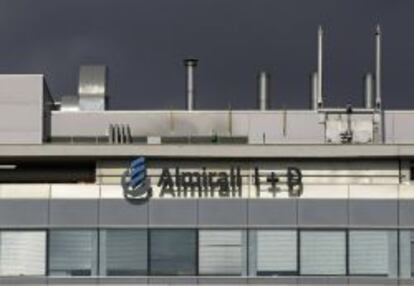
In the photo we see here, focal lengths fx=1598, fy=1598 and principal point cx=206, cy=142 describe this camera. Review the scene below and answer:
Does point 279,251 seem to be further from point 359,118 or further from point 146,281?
point 359,118

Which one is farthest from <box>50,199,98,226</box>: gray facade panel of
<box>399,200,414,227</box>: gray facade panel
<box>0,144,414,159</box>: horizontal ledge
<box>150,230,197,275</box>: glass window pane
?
<box>399,200,414,227</box>: gray facade panel

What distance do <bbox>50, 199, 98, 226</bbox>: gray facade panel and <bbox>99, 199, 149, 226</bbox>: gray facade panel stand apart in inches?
11.6

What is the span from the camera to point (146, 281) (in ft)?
192

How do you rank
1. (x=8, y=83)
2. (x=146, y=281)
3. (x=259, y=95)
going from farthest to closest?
(x=259, y=95) < (x=8, y=83) < (x=146, y=281)

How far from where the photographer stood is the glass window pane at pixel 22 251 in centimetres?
5869

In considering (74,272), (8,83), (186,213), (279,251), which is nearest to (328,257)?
(279,251)

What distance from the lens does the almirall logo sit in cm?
5866

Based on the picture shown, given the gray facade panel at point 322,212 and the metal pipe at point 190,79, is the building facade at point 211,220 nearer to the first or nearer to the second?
the gray facade panel at point 322,212

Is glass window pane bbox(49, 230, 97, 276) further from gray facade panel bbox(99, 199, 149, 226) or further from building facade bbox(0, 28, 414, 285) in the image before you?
gray facade panel bbox(99, 199, 149, 226)

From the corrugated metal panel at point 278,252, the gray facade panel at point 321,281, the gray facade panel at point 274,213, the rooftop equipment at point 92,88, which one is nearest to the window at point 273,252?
the corrugated metal panel at point 278,252

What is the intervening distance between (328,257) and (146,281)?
265 inches

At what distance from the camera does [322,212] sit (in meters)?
58.7

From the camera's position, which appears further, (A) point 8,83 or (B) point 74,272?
(A) point 8,83

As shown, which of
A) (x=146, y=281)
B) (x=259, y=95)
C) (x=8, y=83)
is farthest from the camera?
(x=259, y=95)
